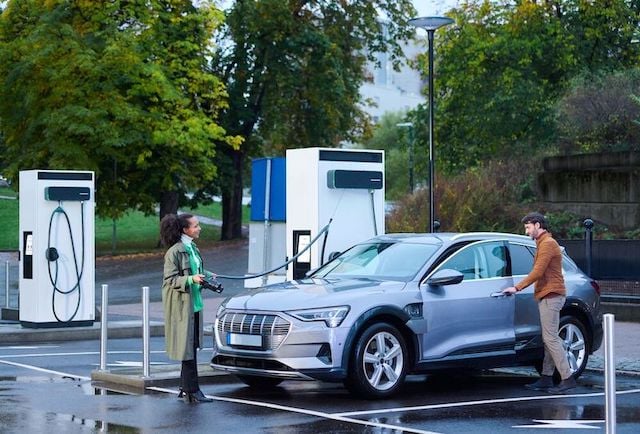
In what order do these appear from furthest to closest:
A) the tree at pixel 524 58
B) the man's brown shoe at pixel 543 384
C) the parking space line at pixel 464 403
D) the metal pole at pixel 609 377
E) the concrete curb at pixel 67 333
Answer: the tree at pixel 524 58
the concrete curb at pixel 67 333
the man's brown shoe at pixel 543 384
the parking space line at pixel 464 403
the metal pole at pixel 609 377

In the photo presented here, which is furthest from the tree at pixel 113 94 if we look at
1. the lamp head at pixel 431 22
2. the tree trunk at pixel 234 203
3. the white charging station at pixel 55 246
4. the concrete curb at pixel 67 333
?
the lamp head at pixel 431 22

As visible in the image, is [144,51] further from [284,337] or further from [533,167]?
[284,337]

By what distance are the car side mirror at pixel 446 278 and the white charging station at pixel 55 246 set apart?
892 centimetres

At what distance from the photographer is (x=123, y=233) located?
5869 centimetres

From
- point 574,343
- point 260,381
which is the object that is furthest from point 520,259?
point 260,381

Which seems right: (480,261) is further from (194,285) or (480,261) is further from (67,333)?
(67,333)

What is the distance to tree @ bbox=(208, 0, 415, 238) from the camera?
1811 inches

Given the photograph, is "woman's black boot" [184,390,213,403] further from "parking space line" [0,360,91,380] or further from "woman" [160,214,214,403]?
"parking space line" [0,360,91,380]

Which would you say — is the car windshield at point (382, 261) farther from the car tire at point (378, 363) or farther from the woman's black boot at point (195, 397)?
the woman's black boot at point (195, 397)

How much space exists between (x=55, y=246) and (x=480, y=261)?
885cm

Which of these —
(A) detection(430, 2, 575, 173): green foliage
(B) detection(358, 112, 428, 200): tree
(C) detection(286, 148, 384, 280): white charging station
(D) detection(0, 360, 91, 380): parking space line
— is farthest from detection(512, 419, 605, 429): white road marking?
(B) detection(358, 112, 428, 200): tree

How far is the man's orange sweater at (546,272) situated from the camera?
42.3ft

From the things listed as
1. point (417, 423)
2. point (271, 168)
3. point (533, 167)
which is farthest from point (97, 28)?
point (417, 423)

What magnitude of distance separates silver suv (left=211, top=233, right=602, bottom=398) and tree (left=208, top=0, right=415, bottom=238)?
3217 cm
